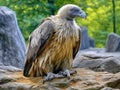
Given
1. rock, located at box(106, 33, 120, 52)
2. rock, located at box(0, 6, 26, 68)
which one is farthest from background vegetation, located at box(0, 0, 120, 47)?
rock, located at box(0, 6, 26, 68)

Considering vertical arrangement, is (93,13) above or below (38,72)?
below

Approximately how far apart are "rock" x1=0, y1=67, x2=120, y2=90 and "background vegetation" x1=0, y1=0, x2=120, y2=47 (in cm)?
1151

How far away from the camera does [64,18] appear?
16.6 ft

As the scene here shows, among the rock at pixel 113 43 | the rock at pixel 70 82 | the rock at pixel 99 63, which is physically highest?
the rock at pixel 70 82

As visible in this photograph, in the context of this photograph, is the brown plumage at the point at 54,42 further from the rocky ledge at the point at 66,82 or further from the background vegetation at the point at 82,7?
the background vegetation at the point at 82,7

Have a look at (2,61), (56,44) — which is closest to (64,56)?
(56,44)

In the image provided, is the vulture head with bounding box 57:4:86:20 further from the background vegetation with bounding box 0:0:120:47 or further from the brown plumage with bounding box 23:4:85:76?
the background vegetation with bounding box 0:0:120:47

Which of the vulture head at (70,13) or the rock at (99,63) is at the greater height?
the vulture head at (70,13)

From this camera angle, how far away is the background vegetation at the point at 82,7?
17531 millimetres

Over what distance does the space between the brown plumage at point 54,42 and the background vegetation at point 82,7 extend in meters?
11.5

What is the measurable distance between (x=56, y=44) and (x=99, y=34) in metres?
18.2

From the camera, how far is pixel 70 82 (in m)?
4.93

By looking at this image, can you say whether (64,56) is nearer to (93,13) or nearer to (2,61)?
(2,61)

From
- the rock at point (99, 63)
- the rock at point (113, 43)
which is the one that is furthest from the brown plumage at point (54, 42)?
the rock at point (113, 43)
